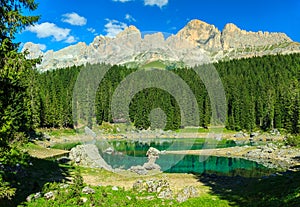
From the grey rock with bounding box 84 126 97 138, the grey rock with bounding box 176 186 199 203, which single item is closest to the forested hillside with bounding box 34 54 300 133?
the grey rock with bounding box 84 126 97 138

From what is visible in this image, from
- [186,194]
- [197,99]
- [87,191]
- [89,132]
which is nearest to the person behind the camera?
[87,191]

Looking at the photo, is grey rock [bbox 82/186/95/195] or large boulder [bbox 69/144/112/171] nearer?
grey rock [bbox 82/186/95/195]

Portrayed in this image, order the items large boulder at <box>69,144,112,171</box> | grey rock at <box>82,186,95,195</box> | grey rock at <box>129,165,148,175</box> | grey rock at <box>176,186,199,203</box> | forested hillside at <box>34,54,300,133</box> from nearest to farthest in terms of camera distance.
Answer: grey rock at <box>82,186,95,195</box> < grey rock at <box>176,186,199,203</box> < grey rock at <box>129,165,148,175</box> < large boulder at <box>69,144,112,171</box> < forested hillside at <box>34,54,300,133</box>

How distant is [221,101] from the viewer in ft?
391

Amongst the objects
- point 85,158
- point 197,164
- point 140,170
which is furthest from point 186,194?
point 197,164

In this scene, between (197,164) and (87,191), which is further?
(197,164)

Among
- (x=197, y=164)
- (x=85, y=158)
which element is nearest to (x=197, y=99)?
(x=197, y=164)

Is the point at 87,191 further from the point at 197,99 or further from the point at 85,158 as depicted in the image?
the point at 197,99

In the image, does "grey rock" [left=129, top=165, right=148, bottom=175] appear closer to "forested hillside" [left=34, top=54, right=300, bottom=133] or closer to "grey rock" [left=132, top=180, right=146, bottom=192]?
"grey rock" [left=132, top=180, right=146, bottom=192]

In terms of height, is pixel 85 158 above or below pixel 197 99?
below

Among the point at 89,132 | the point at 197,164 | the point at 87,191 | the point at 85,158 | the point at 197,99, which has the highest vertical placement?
the point at 197,99

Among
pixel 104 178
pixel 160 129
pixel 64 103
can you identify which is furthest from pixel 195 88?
pixel 104 178

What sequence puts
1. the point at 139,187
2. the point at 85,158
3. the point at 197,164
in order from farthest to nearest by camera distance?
the point at 197,164 → the point at 85,158 → the point at 139,187

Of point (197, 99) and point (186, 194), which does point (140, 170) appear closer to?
point (186, 194)
